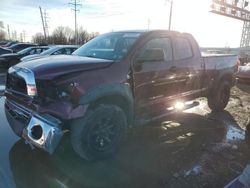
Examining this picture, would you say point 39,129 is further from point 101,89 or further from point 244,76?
point 244,76

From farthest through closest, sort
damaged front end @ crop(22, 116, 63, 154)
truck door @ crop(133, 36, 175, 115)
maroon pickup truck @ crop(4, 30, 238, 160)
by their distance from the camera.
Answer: truck door @ crop(133, 36, 175, 115), maroon pickup truck @ crop(4, 30, 238, 160), damaged front end @ crop(22, 116, 63, 154)

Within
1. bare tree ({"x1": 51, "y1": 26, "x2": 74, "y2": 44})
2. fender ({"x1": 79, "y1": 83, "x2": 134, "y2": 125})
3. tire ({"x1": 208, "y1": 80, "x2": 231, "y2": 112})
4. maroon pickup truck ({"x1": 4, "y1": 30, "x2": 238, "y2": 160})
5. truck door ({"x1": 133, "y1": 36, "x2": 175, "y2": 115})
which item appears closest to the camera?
maroon pickup truck ({"x1": 4, "y1": 30, "x2": 238, "y2": 160})

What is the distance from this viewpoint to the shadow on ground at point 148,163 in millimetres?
3387

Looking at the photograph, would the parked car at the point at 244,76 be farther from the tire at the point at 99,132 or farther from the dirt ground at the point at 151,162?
the tire at the point at 99,132

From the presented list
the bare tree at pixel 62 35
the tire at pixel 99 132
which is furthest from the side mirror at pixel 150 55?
the bare tree at pixel 62 35

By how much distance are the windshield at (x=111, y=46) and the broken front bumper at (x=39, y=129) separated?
4.74ft

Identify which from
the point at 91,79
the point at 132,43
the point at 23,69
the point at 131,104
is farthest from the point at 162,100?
the point at 23,69

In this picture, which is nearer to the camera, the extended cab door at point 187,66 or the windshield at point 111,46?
the windshield at point 111,46

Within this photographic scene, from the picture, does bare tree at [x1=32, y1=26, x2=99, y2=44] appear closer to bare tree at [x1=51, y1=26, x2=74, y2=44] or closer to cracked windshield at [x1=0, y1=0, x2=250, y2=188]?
bare tree at [x1=51, y1=26, x2=74, y2=44]

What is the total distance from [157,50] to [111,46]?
2.67 ft

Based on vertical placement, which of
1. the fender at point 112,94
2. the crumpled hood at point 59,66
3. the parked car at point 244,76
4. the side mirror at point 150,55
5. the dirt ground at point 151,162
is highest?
the side mirror at point 150,55

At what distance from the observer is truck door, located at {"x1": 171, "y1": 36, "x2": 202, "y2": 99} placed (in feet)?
16.6

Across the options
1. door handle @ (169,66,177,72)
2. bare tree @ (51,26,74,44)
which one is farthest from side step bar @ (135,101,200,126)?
bare tree @ (51,26,74,44)

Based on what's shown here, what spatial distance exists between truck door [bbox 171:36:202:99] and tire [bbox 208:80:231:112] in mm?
1037
